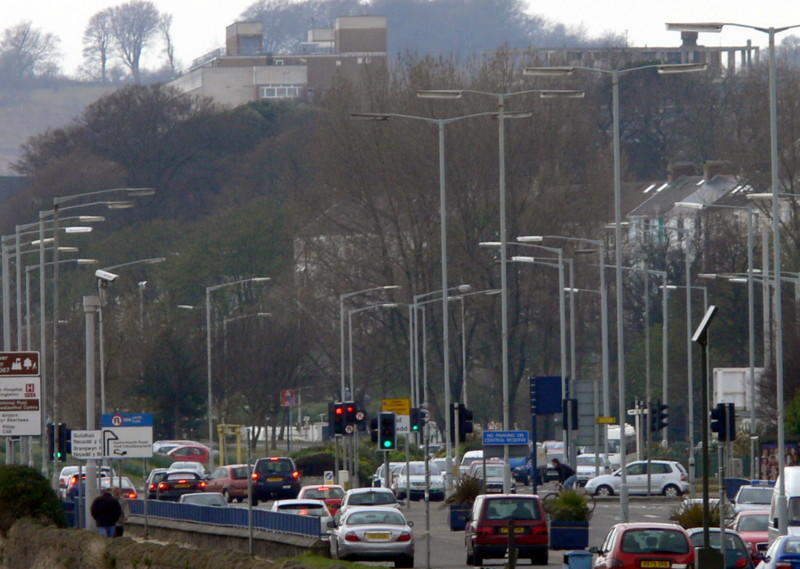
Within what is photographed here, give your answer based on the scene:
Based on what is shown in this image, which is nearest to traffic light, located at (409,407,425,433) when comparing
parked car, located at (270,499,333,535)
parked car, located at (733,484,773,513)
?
parked car, located at (733,484,773,513)

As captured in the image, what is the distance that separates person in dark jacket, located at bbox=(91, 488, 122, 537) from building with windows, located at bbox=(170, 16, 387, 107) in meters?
124

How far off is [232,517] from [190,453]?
141 ft

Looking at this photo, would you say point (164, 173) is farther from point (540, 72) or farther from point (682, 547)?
point (682, 547)

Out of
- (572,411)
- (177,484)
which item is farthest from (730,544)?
(177,484)

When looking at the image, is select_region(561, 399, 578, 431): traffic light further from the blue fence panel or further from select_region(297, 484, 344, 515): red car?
the blue fence panel

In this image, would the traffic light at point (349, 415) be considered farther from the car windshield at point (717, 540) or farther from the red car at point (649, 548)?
the red car at point (649, 548)

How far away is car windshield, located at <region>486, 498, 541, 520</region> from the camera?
33.5 metres

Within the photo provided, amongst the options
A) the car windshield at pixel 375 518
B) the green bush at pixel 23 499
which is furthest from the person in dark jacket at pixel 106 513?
the car windshield at pixel 375 518

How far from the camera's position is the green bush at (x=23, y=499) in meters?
31.5

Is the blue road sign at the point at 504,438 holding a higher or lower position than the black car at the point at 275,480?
higher

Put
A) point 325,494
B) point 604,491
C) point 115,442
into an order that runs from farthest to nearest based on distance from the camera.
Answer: point 604,491 → point 325,494 → point 115,442

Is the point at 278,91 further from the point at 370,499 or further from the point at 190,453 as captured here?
the point at 370,499

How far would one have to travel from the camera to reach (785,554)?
24.1 metres

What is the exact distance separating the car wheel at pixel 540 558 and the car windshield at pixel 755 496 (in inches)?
367
